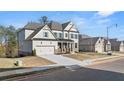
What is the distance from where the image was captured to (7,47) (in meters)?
27.0

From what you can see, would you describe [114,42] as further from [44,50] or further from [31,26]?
[44,50]

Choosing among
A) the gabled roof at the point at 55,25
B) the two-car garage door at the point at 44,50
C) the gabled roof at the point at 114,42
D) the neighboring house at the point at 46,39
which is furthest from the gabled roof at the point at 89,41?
the two-car garage door at the point at 44,50

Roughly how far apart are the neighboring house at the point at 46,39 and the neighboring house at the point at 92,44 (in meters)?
11.4

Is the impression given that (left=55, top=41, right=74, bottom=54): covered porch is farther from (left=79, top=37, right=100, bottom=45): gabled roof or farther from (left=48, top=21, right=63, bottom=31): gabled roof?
(left=79, top=37, right=100, bottom=45): gabled roof

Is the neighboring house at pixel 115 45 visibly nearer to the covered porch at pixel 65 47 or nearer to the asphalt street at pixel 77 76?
the covered porch at pixel 65 47

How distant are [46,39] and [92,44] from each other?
64.1 ft

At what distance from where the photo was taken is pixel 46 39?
96.0 ft

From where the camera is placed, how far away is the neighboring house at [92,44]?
46031mm
